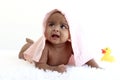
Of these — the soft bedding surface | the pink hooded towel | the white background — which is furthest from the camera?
the white background

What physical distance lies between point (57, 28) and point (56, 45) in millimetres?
78

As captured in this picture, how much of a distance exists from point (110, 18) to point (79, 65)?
0.77 meters

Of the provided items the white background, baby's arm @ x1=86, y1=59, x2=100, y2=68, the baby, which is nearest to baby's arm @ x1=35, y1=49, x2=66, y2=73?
the baby

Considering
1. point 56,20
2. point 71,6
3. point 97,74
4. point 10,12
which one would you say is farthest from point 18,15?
point 97,74

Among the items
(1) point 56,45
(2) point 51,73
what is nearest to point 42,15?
(1) point 56,45

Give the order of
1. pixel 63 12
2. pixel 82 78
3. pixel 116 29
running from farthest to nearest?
pixel 116 29 → pixel 63 12 → pixel 82 78

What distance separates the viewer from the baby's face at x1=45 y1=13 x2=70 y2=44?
0.92 metres

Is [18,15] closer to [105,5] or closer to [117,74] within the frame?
[105,5]

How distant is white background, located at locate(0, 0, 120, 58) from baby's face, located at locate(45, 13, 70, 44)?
0.72m

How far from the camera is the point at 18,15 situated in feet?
5.45

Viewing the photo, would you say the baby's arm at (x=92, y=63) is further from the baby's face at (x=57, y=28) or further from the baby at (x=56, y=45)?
the baby's face at (x=57, y=28)

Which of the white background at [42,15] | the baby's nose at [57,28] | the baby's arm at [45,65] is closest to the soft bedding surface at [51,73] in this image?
the baby's arm at [45,65]

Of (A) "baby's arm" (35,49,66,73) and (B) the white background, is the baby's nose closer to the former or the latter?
(A) "baby's arm" (35,49,66,73)

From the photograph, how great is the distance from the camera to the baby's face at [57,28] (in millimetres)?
917
